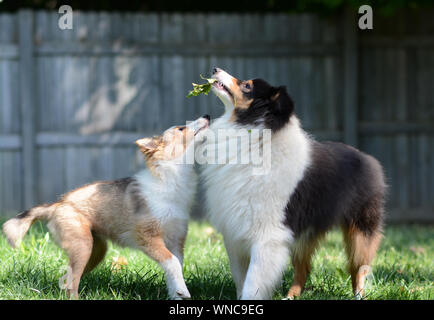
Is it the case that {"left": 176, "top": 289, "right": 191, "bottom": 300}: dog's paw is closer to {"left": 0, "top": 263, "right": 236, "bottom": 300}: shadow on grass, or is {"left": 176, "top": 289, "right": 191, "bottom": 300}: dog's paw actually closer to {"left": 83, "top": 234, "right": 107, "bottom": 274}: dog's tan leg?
{"left": 0, "top": 263, "right": 236, "bottom": 300}: shadow on grass

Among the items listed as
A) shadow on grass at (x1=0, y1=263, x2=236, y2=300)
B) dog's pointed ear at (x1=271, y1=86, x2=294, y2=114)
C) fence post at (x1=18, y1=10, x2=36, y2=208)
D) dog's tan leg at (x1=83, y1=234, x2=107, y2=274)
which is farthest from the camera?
fence post at (x1=18, y1=10, x2=36, y2=208)

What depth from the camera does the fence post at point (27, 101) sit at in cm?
773

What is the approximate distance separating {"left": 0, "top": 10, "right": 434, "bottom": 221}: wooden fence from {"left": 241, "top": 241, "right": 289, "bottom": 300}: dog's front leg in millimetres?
4391

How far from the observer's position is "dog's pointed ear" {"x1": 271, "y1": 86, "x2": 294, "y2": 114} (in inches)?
153

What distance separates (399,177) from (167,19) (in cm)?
403

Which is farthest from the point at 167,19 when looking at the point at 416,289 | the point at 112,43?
the point at 416,289

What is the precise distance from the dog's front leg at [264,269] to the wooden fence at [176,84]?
4.39m

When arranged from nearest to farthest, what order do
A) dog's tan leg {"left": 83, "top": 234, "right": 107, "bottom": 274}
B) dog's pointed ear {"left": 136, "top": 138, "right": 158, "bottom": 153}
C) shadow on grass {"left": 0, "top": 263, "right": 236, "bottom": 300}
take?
shadow on grass {"left": 0, "top": 263, "right": 236, "bottom": 300}
dog's tan leg {"left": 83, "top": 234, "right": 107, "bottom": 274}
dog's pointed ear {"left": 136, "top": 138, "right": 158, "bottom": 153}

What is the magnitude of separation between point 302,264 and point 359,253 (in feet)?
1.45

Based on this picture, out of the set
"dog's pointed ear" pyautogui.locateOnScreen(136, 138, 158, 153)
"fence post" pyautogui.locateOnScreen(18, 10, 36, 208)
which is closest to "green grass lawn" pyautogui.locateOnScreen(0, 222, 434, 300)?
"dog's pointed ear" pyautogui.locateOnScreen(136, 138, 158, 153)

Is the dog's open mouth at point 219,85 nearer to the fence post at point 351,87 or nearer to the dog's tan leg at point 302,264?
the dog's tan leg at point 302,264

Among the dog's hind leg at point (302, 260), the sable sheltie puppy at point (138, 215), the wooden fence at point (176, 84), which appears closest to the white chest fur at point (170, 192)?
the sable sheltie puppy at point (138, 215)

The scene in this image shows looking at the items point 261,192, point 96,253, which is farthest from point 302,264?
point 96,253

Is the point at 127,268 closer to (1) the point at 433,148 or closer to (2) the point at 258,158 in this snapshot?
(2) the point at 258,158
